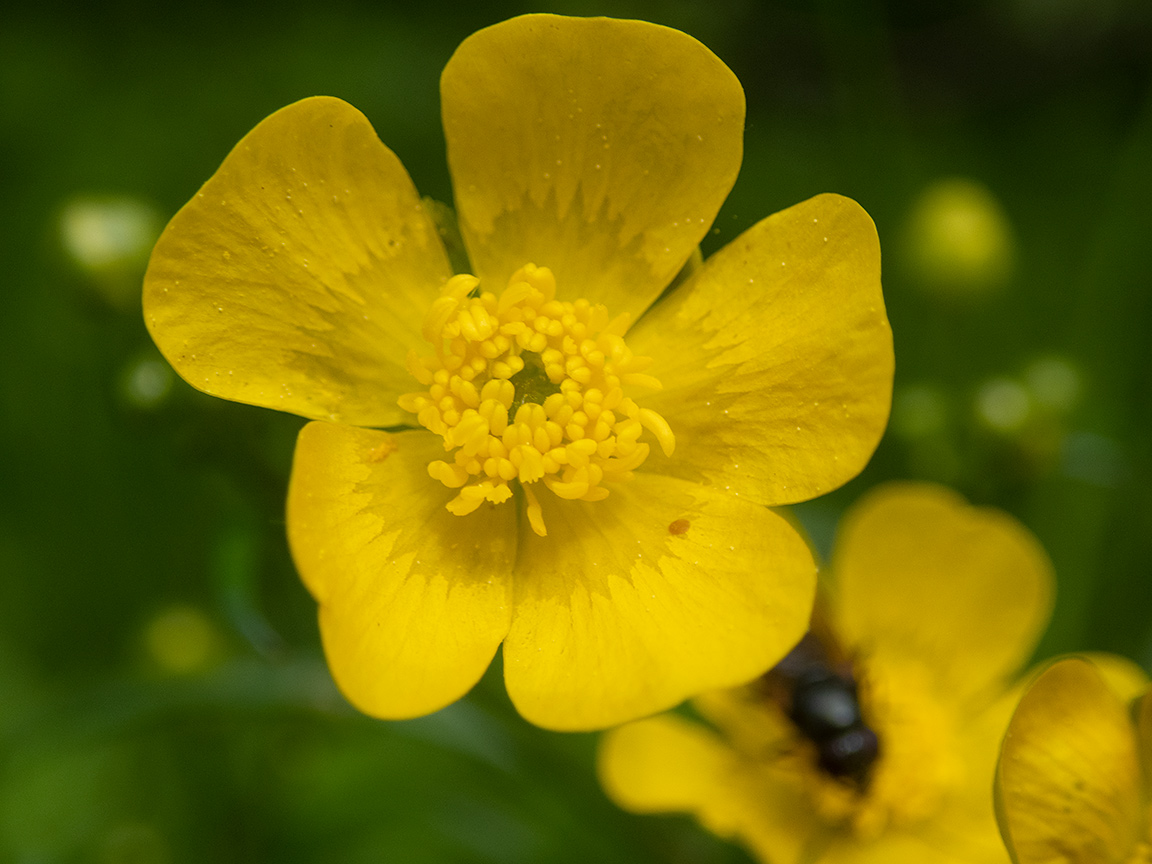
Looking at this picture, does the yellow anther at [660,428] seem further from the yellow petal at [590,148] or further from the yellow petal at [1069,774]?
the yellow petal at [1069,774]

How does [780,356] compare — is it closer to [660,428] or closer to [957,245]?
[660,428]

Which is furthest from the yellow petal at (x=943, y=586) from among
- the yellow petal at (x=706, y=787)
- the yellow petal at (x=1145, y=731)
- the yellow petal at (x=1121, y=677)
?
the yellow petal at (x=1145, y=731)

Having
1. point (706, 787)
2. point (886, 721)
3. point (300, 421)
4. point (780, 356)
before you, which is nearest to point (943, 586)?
point (886, 721)

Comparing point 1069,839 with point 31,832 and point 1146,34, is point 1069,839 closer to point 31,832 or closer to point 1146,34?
point 31,832

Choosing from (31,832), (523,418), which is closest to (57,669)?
(31,832)

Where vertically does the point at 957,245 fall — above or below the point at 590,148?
below

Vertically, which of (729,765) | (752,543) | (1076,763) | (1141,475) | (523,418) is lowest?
(729,765)
